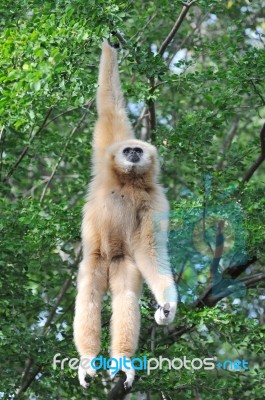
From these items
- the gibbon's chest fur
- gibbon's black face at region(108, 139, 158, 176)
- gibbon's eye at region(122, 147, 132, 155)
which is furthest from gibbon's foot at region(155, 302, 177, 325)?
gibbon's eye at region(122, 147, 132, 155)

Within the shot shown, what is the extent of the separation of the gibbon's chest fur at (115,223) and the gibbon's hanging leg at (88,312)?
21cm

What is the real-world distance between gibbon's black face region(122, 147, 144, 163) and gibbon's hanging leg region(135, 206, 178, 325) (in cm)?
59

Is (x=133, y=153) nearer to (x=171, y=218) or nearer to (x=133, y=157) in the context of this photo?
(x=133, y=157)

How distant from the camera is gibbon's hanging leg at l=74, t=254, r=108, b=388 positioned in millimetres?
8133

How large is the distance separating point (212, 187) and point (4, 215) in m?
A: 2.46

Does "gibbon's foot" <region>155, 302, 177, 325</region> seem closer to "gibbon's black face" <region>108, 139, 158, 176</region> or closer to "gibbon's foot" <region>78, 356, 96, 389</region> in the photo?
"gibbon's foot" <region>78, 356, 96, 389</region>

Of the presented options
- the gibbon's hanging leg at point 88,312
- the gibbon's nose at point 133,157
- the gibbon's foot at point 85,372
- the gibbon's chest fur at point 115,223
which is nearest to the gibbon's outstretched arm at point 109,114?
the gibbon's nose at point 133,157

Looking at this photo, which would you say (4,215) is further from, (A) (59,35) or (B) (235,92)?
(B) (235,92)

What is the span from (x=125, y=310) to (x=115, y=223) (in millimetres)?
1003

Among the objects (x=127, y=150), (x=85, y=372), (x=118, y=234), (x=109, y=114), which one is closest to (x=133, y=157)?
(x=127, y=150)

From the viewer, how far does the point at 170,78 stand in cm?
971

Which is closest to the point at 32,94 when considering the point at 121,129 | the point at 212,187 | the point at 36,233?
the point at 121,129

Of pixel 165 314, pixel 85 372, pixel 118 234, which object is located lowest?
pixel 85 372

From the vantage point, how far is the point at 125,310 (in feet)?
27.2
